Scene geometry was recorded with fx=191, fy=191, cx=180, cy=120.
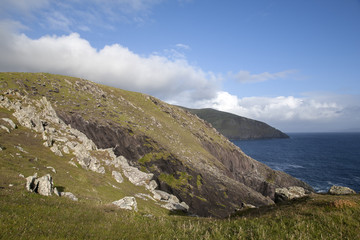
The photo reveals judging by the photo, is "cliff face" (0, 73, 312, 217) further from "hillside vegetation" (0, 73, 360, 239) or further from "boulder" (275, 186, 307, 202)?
"boulder" (275, 186, 307, 202)

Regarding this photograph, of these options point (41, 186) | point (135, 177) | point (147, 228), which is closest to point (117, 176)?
point (135, 177)

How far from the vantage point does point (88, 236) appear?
9.53 meters

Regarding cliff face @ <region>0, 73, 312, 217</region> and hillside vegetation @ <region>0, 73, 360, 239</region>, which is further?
cliff face @ <region>0, 73, 312, 217</region>

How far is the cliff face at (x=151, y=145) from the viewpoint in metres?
71.1

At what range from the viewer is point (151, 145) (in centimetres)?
8362

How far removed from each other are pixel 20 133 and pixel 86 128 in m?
35.2

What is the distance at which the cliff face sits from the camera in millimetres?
71062

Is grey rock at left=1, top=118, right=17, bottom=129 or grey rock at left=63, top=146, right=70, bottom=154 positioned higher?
grey rock at left=1, top=118, right=17, bottom=129

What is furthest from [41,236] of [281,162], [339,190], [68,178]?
[281,162]

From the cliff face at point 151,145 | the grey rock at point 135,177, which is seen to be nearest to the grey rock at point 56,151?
the grey rock at point 135,177

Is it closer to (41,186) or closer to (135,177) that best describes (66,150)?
(135,177)

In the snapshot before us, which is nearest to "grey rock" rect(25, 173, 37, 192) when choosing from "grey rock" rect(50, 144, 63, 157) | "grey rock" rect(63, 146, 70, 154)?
"grey rock" rect(50, 144, 63, 157)

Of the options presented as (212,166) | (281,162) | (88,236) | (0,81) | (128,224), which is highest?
→ (0,81)

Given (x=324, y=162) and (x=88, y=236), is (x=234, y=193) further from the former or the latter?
(x=324, y=162)
